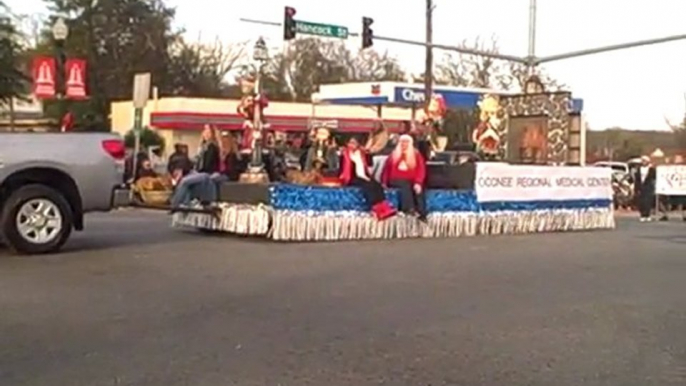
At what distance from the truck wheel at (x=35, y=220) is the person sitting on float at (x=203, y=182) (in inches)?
135

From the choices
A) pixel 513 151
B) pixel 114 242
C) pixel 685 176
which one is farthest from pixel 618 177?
pixel 114 242

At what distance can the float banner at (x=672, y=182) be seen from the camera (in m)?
30.5

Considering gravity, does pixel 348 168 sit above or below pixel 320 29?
below

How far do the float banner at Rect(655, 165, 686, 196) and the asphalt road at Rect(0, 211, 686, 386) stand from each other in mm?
15884

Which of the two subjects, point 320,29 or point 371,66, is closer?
point 320,29

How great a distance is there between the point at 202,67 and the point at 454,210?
64.6m

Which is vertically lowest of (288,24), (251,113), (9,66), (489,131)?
(489,131)

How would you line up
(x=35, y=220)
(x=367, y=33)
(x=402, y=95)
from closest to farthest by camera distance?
1. (x=35, y=220)
2. (x=367, y=33)
3. (x=402, y=95)

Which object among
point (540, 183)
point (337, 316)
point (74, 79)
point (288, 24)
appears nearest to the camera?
point (337, 316)

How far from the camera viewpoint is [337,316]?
9375 millimetres

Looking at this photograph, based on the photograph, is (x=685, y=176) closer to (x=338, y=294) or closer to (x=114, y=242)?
(x=114, y=242)

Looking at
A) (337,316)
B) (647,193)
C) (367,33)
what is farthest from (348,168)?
(367,33)

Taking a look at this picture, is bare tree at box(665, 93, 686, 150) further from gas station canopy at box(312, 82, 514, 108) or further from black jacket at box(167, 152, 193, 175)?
black jacket at box(167, 152, 193, 175)

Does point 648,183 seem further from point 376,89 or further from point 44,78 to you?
point 376,89
